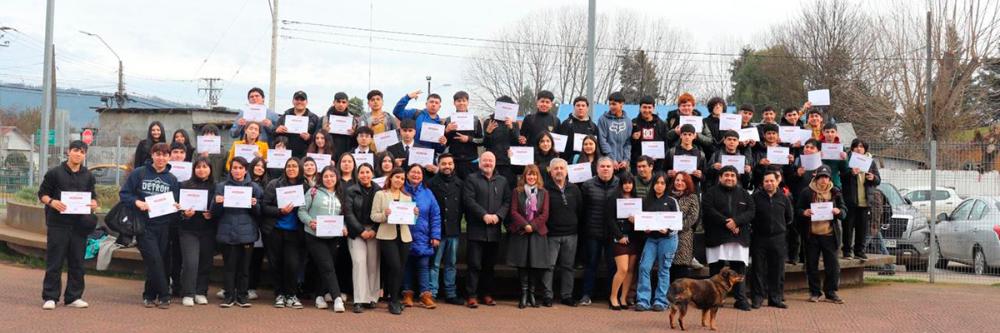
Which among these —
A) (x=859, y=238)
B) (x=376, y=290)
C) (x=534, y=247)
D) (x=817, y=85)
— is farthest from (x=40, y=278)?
(x=817, y=85)

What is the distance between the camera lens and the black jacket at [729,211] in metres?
11.3

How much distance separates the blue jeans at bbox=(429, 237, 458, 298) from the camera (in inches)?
451

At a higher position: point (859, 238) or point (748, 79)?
point (748, 79)

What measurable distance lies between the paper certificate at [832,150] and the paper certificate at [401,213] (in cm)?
575

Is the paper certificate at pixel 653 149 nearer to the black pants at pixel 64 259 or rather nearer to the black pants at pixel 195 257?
the black pants at pixel 195 257

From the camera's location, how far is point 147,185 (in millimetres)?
10672

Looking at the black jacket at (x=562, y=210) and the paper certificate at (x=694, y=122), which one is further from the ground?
the paper certificate at (x=694, y=122)

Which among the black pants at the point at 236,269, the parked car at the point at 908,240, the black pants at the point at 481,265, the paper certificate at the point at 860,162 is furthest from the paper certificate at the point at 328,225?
the parked car at the point at 908,240

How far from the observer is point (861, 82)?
41.2 m

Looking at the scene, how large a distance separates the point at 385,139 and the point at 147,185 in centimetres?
303

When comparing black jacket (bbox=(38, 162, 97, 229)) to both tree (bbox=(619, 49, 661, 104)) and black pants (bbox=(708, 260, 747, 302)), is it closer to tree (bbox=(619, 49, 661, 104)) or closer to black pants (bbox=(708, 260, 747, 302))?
black pants (bbox=(708, 260, 747, 302))

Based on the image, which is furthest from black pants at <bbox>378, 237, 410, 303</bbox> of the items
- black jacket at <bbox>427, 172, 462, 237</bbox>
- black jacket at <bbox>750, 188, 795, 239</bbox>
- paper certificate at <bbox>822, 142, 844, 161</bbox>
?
paper certificate at <bbox>822, 142, 844, 161</bbox>

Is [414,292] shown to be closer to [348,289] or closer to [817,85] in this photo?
[348,289]

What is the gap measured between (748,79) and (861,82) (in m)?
10.1
